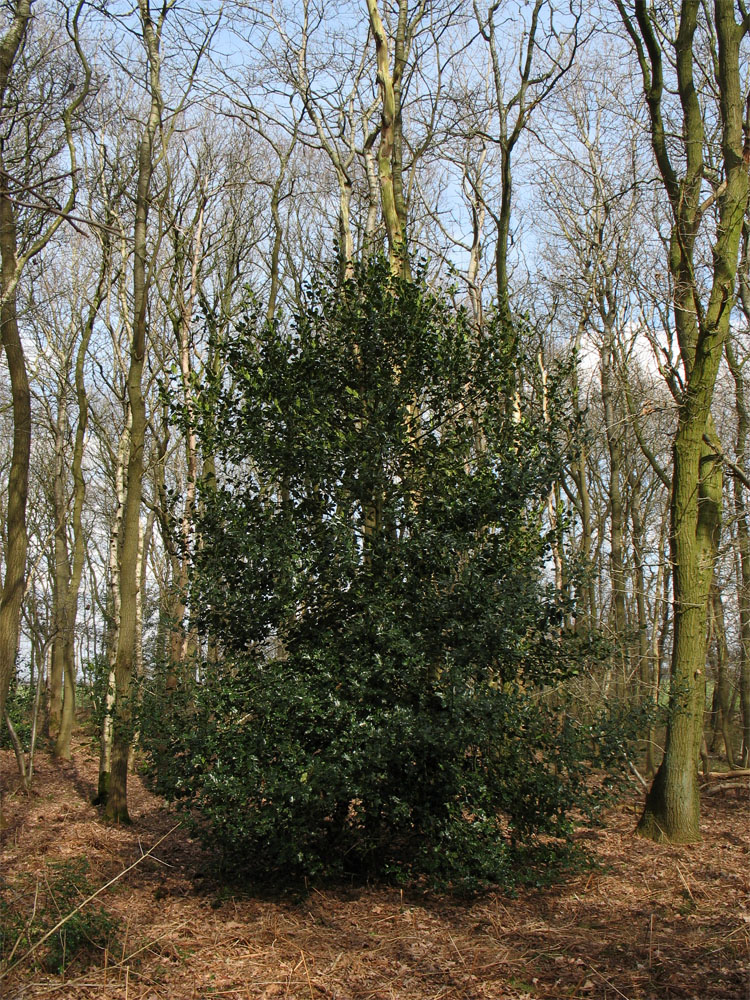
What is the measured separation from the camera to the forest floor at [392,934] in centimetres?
458

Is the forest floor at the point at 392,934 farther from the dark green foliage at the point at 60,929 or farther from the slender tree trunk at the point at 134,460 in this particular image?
the slender tree trunk at the point at 134,460

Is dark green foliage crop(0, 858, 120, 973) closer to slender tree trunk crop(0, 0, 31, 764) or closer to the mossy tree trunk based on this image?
slender tree trunk crop(0, 0, 31, 764)

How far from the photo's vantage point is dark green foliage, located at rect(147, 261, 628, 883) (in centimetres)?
580

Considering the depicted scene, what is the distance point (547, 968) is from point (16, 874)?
4804 millimetres

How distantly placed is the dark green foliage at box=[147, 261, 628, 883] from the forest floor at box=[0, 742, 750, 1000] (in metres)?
0.44

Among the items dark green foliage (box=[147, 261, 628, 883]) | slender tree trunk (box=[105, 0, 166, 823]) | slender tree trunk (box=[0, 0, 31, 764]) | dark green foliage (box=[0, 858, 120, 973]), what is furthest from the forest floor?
slender tree trunk (box=[0, 0, 31, 764])

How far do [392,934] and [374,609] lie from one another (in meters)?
2.33

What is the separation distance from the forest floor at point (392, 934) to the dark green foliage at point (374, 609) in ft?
1.43

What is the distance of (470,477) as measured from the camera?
6.60 m

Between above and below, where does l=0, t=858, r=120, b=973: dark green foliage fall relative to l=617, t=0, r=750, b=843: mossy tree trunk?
below

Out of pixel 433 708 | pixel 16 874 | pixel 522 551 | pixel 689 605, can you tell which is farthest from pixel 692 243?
pixel 16 874

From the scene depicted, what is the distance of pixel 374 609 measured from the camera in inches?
234

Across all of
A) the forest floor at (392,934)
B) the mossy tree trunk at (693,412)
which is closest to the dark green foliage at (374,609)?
the forest floor at (392,934)

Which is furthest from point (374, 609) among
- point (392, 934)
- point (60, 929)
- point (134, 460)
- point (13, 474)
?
point (134, 460)
